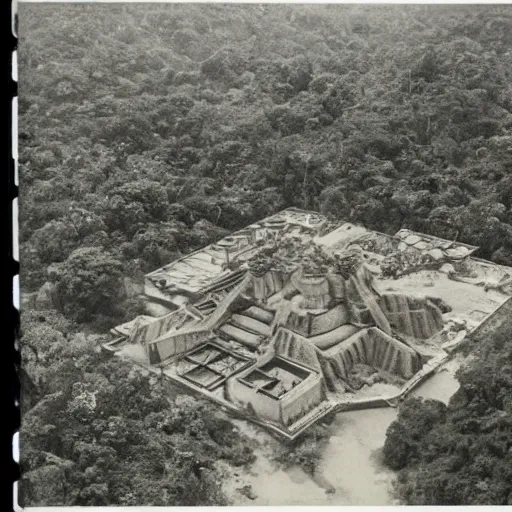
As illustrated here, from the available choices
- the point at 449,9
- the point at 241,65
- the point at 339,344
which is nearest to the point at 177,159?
the point at 241,65

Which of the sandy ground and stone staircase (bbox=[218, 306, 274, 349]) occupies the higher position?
stone staircase (bbox=[218, 306, 274, 349])

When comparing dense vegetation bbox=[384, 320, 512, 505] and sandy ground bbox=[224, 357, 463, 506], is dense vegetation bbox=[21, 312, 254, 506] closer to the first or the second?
sandy ground bbox=[224, 357, 463, 506]

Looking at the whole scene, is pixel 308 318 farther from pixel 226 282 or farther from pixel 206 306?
pixel 206 306

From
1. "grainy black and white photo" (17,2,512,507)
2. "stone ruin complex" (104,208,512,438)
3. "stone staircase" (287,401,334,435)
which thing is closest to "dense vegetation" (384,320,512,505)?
"grainy black and white photo" (17,2,512,507)

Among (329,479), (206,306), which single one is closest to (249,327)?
(206,306)

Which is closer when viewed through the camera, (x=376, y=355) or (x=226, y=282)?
(x=376, y=355)

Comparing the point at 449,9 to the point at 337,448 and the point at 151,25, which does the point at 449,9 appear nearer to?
the point at 151,25
